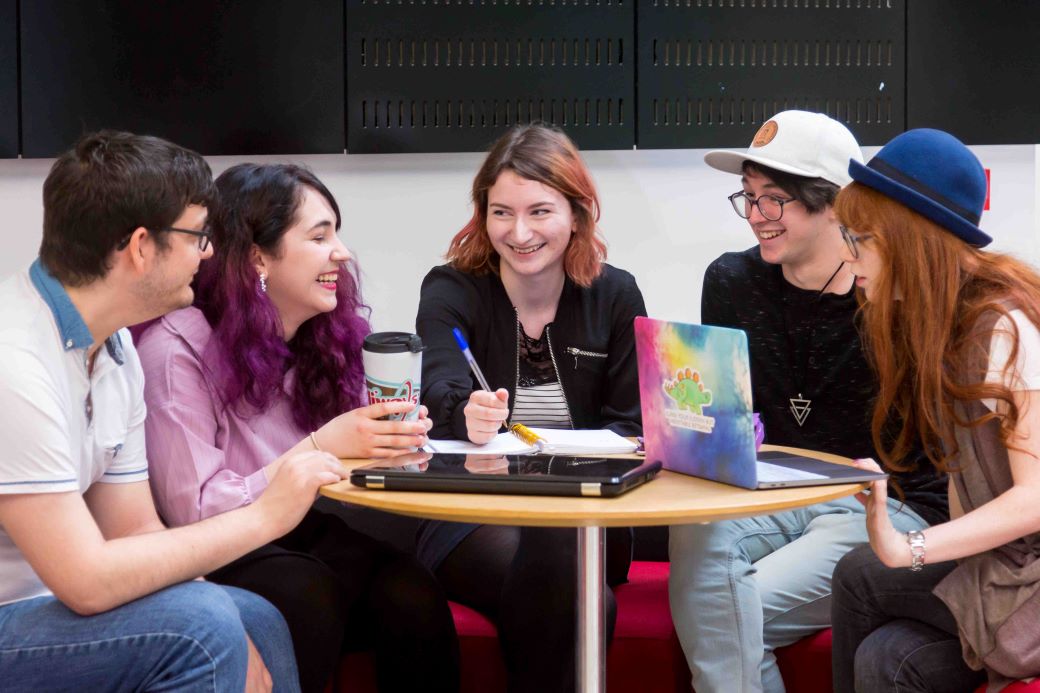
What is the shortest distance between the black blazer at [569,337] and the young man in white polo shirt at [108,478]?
2.56ft

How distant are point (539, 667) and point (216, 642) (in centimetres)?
68

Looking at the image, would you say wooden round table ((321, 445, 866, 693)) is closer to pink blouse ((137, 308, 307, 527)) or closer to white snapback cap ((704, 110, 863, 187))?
pink blouse ((137, 308, 307, 527))

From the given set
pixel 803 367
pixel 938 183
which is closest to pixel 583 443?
pixel 803 367

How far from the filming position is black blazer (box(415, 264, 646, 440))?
2.63 meters

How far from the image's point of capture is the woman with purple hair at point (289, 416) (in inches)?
82.6

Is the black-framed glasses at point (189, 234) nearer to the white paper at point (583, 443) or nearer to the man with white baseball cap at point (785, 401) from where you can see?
the white paper at point (583, 443)

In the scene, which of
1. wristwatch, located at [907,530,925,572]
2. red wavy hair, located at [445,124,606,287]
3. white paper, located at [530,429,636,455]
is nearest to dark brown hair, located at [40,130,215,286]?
white paper, located at [530,429,636,455]

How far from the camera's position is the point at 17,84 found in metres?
3.01

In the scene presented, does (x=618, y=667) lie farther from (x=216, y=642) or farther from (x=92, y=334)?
(x=92, y=334)

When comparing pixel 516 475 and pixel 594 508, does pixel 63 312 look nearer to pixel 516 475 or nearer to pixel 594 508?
pixel 516 475

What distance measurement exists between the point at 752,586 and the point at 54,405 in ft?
4.08

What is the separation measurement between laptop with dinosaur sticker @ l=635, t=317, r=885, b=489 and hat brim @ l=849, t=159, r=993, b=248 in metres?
0.42

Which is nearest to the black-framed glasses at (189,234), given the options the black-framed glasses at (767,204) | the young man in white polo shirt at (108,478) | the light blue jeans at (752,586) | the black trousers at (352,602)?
the young man in white polo shirt at (108,478)

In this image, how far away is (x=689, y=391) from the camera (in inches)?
70.9
